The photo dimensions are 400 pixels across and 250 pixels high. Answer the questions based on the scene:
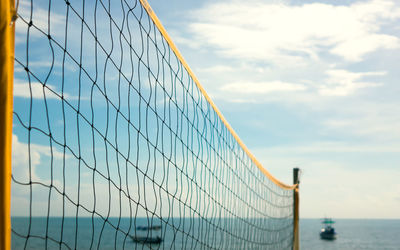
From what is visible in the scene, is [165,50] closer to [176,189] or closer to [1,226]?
[176,189]

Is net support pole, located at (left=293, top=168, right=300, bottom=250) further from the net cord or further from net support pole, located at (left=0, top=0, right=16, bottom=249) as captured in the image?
net support pole, located at (left=0, top=0, right=16, bottom=249)

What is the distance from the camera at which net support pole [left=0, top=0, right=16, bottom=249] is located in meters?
1.66

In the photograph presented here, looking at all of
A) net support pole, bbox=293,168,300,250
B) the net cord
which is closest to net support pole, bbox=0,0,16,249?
the net cord

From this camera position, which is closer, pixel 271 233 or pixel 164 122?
pixel 164 122

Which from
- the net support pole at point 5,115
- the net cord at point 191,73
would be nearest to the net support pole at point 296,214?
the net cord at point 191,73

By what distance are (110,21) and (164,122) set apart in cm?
100

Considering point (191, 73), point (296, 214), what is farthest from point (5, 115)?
point (296, 214)

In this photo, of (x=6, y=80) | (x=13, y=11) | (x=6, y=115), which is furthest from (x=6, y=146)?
(x=13, y=11)

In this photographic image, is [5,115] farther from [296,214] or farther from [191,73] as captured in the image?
[296,214]

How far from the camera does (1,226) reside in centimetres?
167

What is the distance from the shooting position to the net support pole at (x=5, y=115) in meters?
1.66

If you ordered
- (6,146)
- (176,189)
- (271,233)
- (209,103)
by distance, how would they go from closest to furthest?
(6,146) → (176,189) → (209,103) → (271,233)

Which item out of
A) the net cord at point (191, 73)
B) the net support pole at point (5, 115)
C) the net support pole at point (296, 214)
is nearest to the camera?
the net support pole at point (5, 115)

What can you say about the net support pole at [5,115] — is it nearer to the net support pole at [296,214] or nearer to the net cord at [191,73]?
the net cord at [191,73]
